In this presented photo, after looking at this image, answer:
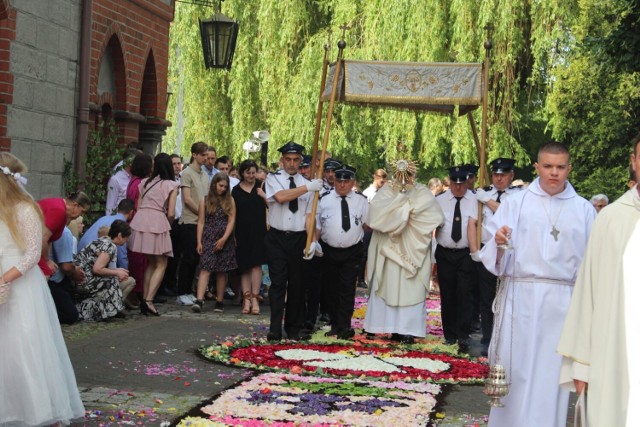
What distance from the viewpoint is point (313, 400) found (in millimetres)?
9828

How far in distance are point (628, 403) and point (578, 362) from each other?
47 cm

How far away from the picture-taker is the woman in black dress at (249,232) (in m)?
16.8

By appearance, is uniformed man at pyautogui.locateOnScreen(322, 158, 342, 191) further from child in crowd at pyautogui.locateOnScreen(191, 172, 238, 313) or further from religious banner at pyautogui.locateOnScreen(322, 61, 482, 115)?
religious banner at pyautogui.locateOnScreen(322, 61, 482, 115)

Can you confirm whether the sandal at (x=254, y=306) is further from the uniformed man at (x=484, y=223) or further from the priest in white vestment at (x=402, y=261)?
the uniformed man at (x=484, y=223)

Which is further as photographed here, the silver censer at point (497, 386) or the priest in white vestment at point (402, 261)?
the priest in white vestment at point (402, 261)

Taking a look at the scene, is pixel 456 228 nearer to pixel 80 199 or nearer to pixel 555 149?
pixel 80 199

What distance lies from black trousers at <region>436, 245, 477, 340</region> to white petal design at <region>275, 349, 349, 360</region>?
1.95 meters

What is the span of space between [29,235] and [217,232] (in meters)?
8.64

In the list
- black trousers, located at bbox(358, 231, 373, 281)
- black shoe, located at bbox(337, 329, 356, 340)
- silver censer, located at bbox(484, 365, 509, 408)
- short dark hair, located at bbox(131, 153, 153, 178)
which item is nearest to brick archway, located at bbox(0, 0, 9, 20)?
short dark hair, located at bbox(131, 153, 153, 178)

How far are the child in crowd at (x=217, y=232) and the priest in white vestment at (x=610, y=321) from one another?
1066cm

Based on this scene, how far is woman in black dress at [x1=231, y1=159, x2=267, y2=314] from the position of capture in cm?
1680

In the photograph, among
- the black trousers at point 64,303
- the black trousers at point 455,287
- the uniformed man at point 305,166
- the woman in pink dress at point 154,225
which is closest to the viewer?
the black trousers at point 64,303

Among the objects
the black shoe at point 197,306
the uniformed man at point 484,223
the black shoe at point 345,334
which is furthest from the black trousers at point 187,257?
the uniformed man at point 484,223

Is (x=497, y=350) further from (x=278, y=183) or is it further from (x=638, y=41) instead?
(x=638, y=41)
